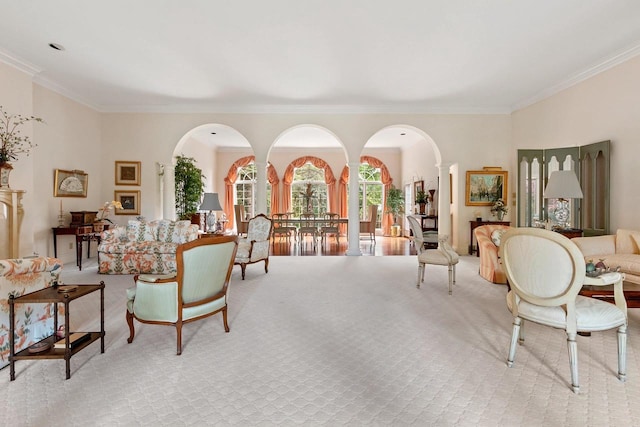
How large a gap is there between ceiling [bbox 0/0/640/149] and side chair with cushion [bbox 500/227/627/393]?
Answer: 2.83 metres

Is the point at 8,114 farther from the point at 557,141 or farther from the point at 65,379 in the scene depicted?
the point at 557,141

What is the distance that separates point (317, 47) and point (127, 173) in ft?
17.9

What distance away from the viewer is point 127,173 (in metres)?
7.36

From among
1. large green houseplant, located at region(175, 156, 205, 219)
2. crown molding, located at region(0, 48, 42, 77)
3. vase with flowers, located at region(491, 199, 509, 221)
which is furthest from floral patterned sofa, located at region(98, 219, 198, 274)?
vase with flowers, located at region(491, 199, 509, 221)

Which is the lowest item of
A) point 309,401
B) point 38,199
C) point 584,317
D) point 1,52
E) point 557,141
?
point 309,401

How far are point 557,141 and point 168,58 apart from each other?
7023mm

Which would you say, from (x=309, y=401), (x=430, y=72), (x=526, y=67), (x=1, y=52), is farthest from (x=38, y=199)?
(x=526, y=67)

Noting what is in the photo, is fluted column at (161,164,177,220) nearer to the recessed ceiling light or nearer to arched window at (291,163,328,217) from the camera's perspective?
the recessed ceiling light

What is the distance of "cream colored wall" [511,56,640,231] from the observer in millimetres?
4602

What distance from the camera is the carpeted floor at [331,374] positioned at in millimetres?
1949

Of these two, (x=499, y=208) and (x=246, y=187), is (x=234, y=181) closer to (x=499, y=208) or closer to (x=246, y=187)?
(x=246, y=187)

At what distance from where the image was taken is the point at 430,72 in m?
5.41

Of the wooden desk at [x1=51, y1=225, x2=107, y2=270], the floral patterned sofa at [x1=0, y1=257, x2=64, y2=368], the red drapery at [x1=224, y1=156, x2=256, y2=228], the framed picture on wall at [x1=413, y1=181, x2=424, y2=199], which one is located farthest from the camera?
the red drapery at [x1=224, y1=156, x2=256, y2=228]

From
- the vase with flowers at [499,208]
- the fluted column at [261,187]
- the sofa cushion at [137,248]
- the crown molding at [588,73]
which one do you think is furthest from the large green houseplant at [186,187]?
the crown molding at [588,73]
